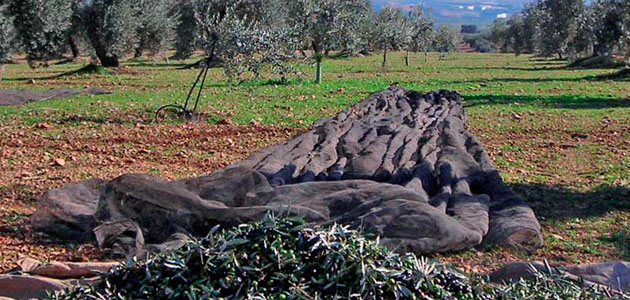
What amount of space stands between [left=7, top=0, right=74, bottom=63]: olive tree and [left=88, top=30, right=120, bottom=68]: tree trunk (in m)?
2.37

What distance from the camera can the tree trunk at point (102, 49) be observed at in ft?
94.7

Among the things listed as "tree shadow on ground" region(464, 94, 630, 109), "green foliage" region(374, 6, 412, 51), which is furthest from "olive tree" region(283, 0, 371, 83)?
"green foliage" region(374, 6, 412, 51)

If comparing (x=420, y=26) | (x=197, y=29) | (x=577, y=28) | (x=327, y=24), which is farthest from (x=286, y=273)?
(x=420, y=26)

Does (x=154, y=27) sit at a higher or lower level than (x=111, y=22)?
lower

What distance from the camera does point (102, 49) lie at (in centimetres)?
3017

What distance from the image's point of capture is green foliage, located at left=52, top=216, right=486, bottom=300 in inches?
147

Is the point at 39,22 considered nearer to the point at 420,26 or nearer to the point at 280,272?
the point at 280,272

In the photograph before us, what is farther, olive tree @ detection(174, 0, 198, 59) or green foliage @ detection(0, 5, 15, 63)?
olive tree @ detection(174, 0, 198, 59)

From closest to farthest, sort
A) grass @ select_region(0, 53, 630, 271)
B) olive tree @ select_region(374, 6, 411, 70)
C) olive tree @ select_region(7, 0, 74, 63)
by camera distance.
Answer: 1. grass @ select_region(0, 53, 630, 271)
2. olive tree @ select_region(7, 0, 74, 63)
3. olive tree @ select_region(374, 6, 411, 70)

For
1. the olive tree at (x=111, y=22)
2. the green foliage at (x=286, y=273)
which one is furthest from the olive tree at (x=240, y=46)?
the olive tree at (x=111, y=22)

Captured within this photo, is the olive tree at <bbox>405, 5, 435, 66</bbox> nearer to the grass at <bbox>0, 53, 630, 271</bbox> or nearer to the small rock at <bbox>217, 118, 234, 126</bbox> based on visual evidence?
the grass at <bbox>0, 53, 630, 271</bbox>

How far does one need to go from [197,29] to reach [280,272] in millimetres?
27696

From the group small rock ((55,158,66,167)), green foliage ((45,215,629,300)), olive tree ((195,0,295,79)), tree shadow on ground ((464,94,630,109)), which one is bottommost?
tree shadow on ground ((464,94,630,109))

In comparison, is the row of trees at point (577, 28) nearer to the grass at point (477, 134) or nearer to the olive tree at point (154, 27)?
the grass at point (477, 134)
